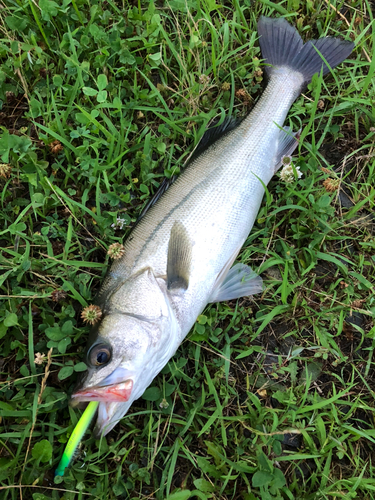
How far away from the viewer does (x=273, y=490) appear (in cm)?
207

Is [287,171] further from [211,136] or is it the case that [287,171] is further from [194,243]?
[194,243]

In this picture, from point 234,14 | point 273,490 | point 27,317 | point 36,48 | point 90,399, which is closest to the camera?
point 90,399

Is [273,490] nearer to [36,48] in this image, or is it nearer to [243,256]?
[243,256]

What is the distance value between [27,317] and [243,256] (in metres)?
1.60

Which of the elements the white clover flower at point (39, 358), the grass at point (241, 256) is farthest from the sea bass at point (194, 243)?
the white clover flower at point (39, 358)

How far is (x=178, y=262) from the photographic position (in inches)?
84.4

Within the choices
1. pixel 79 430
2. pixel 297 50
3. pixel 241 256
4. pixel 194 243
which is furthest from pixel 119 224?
pixel 297 50

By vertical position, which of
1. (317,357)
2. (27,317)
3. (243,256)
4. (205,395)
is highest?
(27,317)

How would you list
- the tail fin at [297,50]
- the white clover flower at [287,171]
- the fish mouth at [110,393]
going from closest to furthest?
the fish mouth at [110,393]
the white clover flower at [287,171]
the tail fin at [297,50]

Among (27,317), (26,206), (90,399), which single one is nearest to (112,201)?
(26,206)

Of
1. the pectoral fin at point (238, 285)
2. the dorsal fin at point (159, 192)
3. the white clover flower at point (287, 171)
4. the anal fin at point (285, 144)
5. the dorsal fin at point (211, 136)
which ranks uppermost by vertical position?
the dorsal fin at point (211, 136)

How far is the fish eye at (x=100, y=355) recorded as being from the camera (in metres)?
1.88

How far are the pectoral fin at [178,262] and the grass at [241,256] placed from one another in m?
0.35

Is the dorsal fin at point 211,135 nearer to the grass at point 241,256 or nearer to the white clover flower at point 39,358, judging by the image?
the grass at point 241,256
